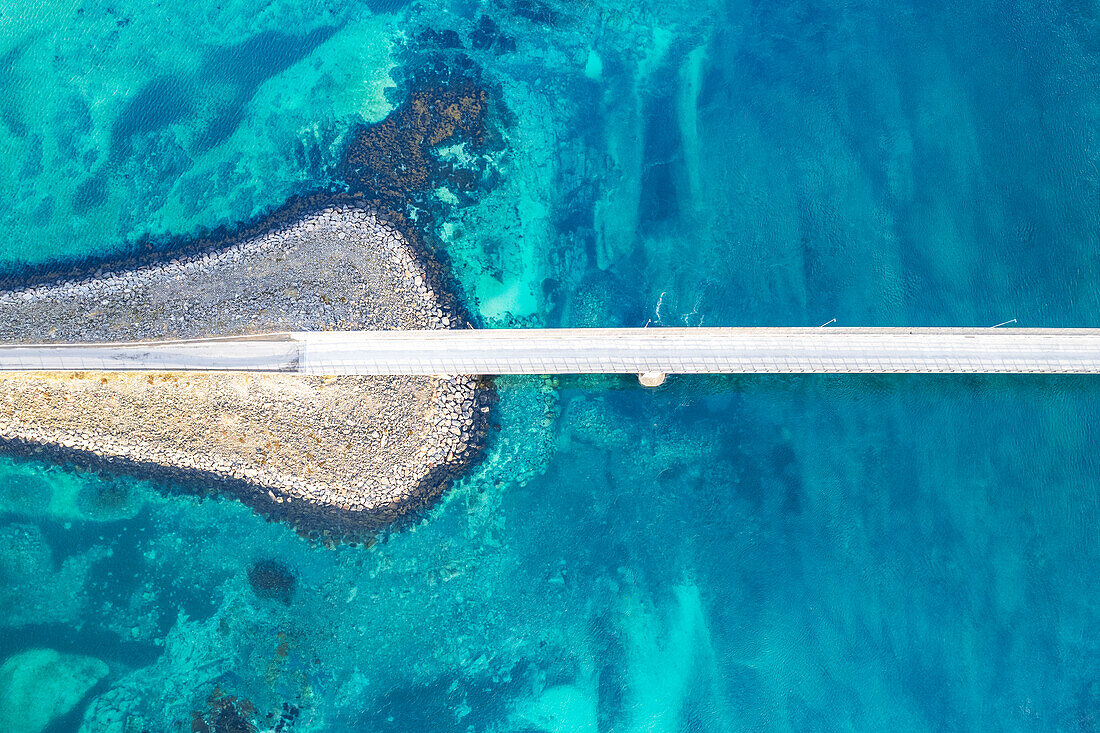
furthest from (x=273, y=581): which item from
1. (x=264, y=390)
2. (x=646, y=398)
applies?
(x=646, y=398)

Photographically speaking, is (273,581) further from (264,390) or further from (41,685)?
(41,685)

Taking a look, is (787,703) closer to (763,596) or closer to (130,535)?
(763,596)

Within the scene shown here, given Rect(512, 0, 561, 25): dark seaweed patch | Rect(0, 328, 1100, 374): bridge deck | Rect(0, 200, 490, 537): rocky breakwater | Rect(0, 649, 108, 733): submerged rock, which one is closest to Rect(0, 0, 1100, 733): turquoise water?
Rect(512, 0, 561, 25): dark seaweed patch

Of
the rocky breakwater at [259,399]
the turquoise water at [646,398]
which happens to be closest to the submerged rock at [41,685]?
the turquoise water at [646,398]

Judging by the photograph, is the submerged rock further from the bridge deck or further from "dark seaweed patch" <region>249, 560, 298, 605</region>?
the bridge deck

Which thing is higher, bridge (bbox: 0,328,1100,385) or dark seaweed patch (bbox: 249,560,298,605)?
bridge (bbox: 0,328,1100,385)
